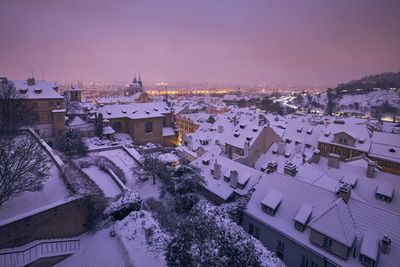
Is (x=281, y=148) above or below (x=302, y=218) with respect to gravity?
above

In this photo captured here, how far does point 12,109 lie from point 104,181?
1847 centimetres

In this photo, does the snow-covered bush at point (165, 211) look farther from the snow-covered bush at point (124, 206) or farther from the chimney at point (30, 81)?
the chimney at point (30, 81)

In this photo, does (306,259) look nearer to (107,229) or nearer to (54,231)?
(107,229)

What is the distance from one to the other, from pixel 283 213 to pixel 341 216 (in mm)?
4144

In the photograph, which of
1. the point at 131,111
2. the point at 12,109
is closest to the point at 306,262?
the point at 12,109

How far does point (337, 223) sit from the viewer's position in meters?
15.6

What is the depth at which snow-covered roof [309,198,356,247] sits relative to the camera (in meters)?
14.9

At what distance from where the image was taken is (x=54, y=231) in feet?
47.4

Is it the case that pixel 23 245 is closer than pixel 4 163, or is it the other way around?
pixel 23 245

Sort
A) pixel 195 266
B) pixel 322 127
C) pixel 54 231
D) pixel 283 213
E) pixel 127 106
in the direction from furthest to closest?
pixel 127 106 → pixel 322 127 → pixel 283 213 → pixel 54 231 → pixel 195 266

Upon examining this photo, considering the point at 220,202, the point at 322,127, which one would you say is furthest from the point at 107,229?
the point at 322,127

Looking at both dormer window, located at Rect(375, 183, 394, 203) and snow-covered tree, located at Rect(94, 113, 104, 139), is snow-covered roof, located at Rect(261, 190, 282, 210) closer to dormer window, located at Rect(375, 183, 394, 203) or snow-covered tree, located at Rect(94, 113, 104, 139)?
dormer window, located at Rect(375, 183, 394, 203)

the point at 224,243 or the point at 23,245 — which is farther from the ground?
the point at 224,243

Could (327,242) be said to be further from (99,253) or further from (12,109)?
(12,109)
